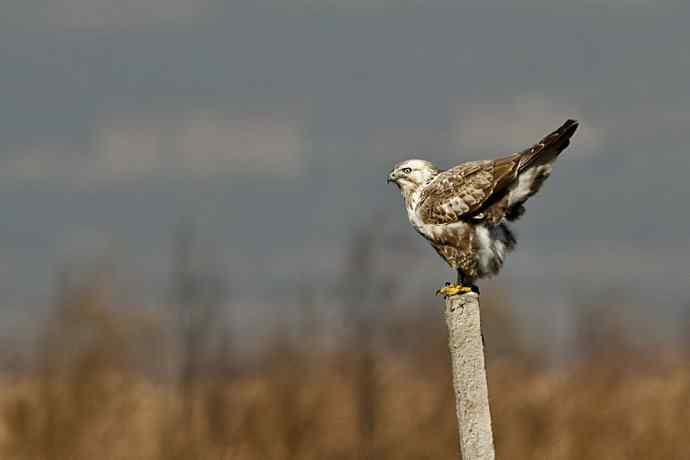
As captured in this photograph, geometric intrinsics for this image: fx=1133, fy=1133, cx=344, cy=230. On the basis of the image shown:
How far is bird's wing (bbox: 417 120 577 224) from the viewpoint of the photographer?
666 cm

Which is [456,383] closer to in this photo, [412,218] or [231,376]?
[412,218]

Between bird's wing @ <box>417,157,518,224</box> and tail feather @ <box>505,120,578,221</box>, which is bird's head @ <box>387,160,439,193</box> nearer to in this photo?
bird's wing @ <box>417,157,518,224</box>

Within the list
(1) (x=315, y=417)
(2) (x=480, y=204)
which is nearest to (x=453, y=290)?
(2) (x=480, y=204)

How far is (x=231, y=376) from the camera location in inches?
460

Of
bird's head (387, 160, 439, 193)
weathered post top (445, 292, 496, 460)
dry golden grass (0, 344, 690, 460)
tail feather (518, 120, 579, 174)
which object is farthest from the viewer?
dry golden grass (0, 344, 690, 460)

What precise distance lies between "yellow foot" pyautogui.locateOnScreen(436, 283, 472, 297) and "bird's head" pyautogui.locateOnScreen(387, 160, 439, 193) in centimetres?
84

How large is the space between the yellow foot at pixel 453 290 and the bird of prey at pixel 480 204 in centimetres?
15

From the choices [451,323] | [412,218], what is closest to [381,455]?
[412,218]

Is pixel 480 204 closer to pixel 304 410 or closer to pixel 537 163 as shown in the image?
pixel 537 163

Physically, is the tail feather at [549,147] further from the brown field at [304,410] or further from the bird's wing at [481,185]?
the brown field at [304,410]

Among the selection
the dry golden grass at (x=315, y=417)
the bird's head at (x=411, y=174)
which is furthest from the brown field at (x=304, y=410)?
the bird's head at (x=411, y=174)

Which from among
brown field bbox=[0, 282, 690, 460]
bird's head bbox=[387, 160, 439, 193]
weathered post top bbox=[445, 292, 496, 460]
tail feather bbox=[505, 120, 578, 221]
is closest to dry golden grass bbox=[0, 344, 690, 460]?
brown field bbox=[0, 282, 690, 460]

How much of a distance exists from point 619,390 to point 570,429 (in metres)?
0.97

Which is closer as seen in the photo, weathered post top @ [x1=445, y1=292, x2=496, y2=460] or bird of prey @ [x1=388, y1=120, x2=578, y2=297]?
weathered post top @ [x1=445, y1=292, x2=496, y2=460]
